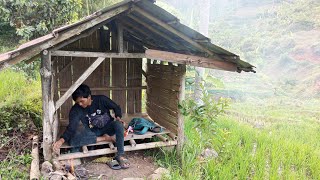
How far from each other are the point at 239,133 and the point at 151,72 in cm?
265

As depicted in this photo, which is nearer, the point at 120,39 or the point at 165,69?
the point at 120,39

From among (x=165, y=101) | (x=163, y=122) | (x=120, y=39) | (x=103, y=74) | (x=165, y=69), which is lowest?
(x=163, y=122)

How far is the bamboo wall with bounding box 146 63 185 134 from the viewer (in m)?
5.45

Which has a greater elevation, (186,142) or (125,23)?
Result: (125,23)

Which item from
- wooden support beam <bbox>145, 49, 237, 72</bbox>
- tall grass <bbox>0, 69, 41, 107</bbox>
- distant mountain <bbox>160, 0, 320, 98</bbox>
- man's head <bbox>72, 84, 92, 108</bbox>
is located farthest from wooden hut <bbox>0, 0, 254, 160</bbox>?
distant mountain <bbox>160, 0, 320, 98</bbox>

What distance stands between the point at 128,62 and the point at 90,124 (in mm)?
2138

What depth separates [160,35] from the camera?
5004 millimetres

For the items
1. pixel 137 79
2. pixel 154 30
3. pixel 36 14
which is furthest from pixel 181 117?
pixel 36 14

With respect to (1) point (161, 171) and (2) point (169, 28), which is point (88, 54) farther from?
(1) point (161, 171)

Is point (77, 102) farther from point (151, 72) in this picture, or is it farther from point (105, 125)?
point (151, 72)

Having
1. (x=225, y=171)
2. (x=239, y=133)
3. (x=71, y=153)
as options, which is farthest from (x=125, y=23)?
(x=239, y=133)

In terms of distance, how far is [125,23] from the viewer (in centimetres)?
527

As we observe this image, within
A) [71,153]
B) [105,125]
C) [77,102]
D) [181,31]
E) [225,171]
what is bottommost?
[225,171]

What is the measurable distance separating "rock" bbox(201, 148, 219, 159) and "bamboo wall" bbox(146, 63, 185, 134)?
777 millimetres
